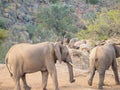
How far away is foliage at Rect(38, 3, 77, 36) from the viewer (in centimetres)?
4494

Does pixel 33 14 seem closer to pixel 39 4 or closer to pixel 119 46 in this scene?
pixel 39 4

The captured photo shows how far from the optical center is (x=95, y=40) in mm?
15750

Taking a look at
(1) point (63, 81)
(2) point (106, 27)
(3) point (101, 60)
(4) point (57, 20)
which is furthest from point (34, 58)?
(4) point (57, 20)

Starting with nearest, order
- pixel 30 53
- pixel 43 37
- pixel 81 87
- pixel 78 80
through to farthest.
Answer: pixel 30 53, pixel 81 87, pixel 78 80, pixel 43 37

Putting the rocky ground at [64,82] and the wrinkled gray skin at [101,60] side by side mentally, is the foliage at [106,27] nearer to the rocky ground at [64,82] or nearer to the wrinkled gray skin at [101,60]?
Result: the rocky ground at [64,82]

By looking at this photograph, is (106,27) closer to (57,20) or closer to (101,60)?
(101,60)

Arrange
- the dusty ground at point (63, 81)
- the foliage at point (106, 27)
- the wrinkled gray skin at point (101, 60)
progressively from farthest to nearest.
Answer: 1. the foliage at point (106, 27)
2. the dusty ground at point (63, 81)
3. the wrinkled gray skin at point (101, 60)

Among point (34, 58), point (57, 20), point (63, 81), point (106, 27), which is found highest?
point (34, 58)

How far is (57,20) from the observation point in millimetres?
45562

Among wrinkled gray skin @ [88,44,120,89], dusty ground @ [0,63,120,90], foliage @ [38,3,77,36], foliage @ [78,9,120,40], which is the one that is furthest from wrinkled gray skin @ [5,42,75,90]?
foliage @ [38,3,77,36]

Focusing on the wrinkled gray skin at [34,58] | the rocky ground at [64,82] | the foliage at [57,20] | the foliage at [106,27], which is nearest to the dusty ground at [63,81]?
the rocky ground at [64,82]

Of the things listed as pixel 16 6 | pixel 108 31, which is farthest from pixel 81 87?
pixel 16 6

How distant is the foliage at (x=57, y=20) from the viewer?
44.9 metres

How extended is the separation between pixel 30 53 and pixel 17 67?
472 millimetres
